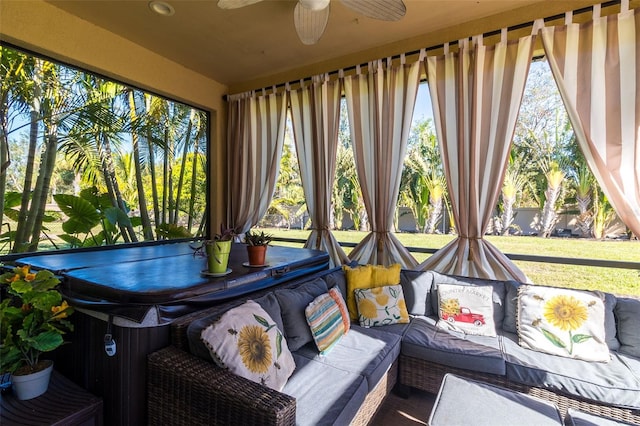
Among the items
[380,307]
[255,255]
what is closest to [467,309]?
[380,307]

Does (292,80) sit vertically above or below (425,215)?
above

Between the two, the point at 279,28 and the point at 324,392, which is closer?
the point at 324,392

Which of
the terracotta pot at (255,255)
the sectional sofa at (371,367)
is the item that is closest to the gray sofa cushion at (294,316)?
the sectional sofa at (371,367)

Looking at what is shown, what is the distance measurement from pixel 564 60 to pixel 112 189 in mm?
4380

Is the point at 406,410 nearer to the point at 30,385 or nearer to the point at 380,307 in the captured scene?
the point at 380,307

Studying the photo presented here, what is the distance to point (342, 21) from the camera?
8.67ft

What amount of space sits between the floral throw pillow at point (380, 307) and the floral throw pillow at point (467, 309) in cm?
30

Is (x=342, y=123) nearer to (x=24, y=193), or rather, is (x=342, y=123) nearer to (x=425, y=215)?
(x=425, y=215)

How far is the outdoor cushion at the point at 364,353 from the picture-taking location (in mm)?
1604

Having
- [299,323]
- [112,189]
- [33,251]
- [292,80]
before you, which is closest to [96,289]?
[299,323]

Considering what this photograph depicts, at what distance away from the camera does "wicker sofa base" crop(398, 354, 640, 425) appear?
1.49 meters

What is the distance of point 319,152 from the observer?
330 cm

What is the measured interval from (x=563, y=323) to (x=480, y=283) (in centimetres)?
55

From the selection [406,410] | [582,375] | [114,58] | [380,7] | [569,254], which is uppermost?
[114,58]
